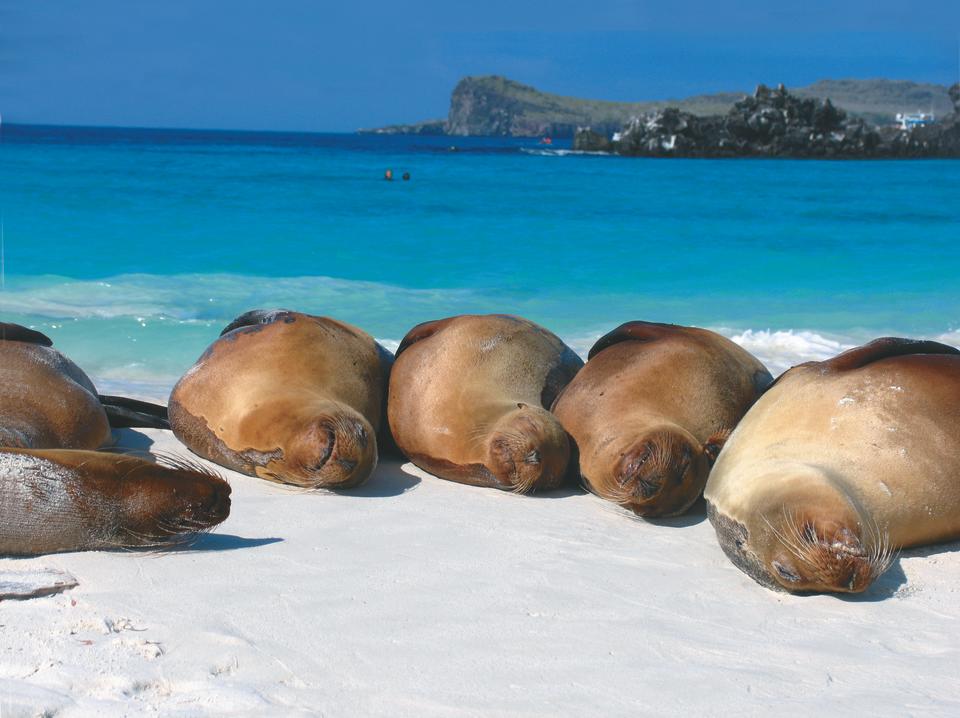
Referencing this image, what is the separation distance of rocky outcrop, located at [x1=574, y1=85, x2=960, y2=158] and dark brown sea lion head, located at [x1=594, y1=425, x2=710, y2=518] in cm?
6778

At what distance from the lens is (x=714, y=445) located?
496 cm

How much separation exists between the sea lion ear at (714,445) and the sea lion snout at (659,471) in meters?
0.18

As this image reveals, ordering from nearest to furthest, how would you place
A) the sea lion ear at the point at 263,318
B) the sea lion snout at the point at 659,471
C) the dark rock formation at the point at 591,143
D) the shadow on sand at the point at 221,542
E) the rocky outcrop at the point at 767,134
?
the shadow on sand at the point at 221,542, the sea lion snout at the point at 659,471, the sea lion ear at the point at 263,318, the rocky outcrop at the point at 767,134, the dark rock formation at the point at 591,143

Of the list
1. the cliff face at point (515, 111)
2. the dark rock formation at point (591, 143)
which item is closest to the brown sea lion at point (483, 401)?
the dark rock formation at point (591, 143)

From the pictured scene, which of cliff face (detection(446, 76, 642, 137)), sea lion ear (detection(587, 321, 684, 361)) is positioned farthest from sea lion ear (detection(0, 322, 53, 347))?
cliff face (detection(446, 76, 642, 137))

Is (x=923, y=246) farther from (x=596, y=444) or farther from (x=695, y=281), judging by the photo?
(x=596, y=444)

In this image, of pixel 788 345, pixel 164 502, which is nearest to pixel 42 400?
pixel 164 502

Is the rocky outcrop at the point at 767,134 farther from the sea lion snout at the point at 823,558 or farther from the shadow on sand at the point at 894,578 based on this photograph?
the sea lion snout at the point at 823,558

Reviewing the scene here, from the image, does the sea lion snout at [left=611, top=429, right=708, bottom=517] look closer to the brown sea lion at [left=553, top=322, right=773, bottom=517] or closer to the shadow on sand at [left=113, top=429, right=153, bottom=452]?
the brown sea lion at [left=553, top=322, right=773, bottom=517]

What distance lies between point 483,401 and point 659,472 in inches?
42.2

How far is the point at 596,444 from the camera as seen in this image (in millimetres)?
5008

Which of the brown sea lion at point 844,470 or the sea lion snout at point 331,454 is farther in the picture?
the sea lion snout at point 331,454

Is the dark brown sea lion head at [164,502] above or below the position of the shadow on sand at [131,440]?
above

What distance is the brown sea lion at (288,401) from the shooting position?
4.96m
